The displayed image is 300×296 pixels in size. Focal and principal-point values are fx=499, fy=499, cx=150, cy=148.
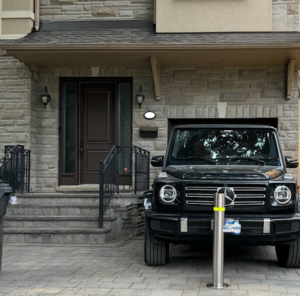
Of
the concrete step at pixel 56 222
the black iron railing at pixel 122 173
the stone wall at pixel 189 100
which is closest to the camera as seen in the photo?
the concrete step at pixel 56 222

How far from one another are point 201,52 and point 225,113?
161 centimetres

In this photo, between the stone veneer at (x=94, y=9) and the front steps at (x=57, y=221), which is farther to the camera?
the stone veneer at (x=94, y=9)

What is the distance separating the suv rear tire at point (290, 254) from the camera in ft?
19.9

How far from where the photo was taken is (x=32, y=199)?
983 centimetres

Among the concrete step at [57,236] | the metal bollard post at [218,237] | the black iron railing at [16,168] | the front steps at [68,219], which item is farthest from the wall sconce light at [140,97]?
the metal bollard post at [218,237]

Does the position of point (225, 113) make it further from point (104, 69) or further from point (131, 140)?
point (104, 69)

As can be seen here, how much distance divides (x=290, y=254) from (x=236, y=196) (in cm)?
107

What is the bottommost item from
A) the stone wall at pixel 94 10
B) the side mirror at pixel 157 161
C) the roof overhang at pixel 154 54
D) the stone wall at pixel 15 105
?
the side mirror at pixel 157 161

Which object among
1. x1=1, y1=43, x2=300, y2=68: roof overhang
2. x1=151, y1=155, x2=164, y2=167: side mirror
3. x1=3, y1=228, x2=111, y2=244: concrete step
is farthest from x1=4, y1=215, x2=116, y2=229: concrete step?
x1=1, y1=43, x2=300, y2=68: roof overhang

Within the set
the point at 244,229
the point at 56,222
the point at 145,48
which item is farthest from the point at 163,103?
the point at 244,229

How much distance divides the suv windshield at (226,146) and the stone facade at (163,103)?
3791 millimetres

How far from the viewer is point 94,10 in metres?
11.3

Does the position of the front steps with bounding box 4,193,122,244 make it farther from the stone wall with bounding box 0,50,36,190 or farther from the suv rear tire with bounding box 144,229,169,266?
the suv rear tire with bounding box 144,229,169,266

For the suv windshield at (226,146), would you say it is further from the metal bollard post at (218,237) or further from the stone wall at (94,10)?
the stone wall at (94,10)
